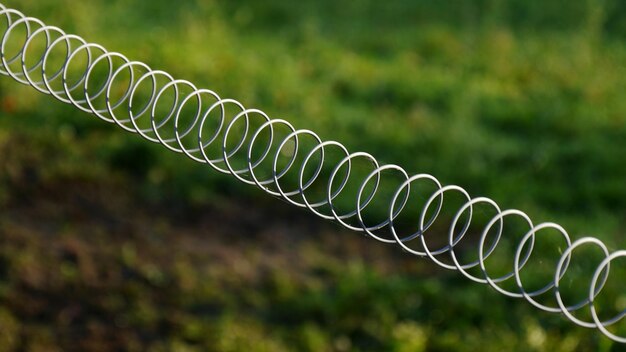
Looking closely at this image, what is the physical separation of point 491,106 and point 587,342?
102 inches

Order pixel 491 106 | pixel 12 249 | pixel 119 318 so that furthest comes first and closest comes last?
pixel 491 106 → pixel 12 249 → pixel 119 318

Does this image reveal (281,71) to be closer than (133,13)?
Yes

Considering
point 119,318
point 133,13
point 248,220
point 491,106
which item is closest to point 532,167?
point 491,106

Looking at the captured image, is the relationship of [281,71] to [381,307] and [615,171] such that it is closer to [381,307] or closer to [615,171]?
[615,171]

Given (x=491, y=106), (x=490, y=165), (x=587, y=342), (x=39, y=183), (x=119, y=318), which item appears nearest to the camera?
(x=587, y=342)

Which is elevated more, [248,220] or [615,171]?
[615,171]

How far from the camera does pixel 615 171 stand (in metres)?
4.91

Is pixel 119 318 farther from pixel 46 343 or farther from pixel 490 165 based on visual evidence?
pixel 490 165

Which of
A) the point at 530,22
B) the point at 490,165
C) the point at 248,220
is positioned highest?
the point at 530,22

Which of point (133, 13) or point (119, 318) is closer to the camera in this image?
point (119, 318)

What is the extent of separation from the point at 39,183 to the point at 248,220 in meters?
0.98

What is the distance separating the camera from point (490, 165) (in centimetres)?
488

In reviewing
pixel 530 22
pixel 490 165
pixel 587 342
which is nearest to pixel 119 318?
pixel 587 342

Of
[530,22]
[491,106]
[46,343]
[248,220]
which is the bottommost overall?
[46,343]
